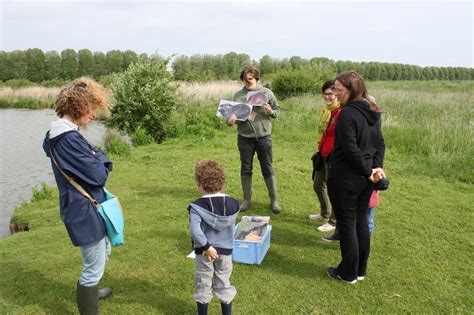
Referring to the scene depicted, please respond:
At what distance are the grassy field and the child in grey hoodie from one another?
45 centimetres


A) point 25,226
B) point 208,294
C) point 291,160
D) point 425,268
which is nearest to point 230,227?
point 208,294

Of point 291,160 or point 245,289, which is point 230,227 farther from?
point 291,160

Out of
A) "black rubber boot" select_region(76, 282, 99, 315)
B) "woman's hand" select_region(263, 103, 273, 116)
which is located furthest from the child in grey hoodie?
"woman's hand" select_region(263, 103, 273, 116)

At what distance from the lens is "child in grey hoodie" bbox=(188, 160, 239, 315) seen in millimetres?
3027

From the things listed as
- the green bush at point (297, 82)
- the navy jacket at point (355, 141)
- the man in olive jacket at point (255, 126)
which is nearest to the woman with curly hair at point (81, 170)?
the navy jacket at point (355, 141)

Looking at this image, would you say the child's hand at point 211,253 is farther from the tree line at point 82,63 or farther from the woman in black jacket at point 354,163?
the tree line at point 82,63

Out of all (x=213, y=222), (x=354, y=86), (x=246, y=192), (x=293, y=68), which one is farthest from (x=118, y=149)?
(x=293, y=68)

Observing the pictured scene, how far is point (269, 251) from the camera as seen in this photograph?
4684 millimetres

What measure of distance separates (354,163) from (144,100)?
10.3 meters

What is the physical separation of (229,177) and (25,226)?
3719 mm

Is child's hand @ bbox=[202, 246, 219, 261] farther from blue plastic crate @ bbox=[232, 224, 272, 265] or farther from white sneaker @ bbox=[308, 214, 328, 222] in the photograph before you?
white sneaker @ bbox=[308, 214, 328, 222]

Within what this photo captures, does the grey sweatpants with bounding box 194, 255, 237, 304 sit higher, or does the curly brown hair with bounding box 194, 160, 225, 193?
the curly brown hair with bounding box 194, 160, 225, 193

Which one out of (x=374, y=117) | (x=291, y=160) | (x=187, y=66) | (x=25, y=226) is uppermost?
(x=187, y=66)

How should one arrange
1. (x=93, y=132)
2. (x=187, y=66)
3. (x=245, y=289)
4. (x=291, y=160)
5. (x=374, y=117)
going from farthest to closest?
(x=187, y=66) → (x=93, y=132) → (x=291, y=160) → (x=245, y=289) → (x=374, y=117)
